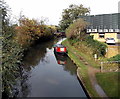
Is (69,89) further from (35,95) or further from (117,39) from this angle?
(117,39)

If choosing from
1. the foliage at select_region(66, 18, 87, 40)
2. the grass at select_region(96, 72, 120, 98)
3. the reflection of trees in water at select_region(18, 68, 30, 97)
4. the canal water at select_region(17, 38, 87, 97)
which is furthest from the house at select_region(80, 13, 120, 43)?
the reflection of trees in water at select_region(18, 68, 30, 97)

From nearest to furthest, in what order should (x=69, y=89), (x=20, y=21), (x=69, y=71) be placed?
(x=69, y=89) < (x=69, y=71) < (x=20, y=21)

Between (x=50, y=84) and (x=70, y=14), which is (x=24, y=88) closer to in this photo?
(x=50, y=84)

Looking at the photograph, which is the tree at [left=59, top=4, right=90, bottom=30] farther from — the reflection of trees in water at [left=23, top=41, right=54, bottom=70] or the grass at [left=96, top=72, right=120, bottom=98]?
the grass at [left=96, top=72, right=120, bottom=98]

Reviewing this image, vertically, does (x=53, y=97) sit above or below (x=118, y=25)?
below

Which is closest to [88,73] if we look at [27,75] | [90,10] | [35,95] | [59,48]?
[35,95]

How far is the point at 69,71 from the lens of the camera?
1695 centimetres

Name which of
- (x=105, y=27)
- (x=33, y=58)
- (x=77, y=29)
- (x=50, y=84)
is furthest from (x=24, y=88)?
(x=105, y=27)

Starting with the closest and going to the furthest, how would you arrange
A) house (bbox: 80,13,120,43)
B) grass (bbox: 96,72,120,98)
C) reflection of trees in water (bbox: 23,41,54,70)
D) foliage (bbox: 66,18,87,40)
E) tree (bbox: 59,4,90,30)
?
grass (bbox: 96,72,120,98), reflection of trees in water (bbox: 23,41,54,70), foliage (bbox: 66,18,87,40), house (bbox: 80,13,120,43), tree (bbox: 59,4,90,30)

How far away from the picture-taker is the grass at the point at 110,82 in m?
9.58

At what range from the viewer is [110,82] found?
36.6 ft

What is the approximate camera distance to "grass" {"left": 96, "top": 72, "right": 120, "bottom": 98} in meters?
9.58

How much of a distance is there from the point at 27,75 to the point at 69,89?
5437mm

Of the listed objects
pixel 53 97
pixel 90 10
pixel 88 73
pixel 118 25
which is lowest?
pixel 53 97
